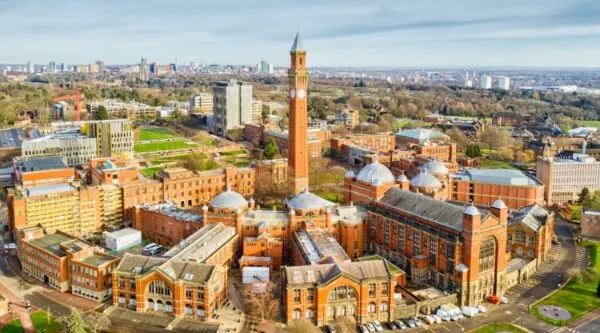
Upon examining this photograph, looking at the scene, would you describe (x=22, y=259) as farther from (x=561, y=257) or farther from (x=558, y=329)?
(x=561, y=257)

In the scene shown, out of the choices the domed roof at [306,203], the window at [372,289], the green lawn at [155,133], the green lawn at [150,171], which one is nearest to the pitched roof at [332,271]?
the window at [372,289]

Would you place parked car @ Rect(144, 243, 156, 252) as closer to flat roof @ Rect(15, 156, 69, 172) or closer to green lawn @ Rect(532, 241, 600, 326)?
flat roof @ Rect(15, 156, 69, 172)

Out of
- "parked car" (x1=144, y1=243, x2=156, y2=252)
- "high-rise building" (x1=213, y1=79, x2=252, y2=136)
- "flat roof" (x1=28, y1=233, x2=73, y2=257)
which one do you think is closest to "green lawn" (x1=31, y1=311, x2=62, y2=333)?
"flat roof" (x1=28, y1=233, x2=73, y2=257)

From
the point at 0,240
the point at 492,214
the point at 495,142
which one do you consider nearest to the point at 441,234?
the point at 492,214

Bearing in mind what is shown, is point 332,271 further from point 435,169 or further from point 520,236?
point 435,169

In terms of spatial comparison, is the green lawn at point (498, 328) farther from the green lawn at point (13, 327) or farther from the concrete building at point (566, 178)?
the concrete building at point (566, 178)

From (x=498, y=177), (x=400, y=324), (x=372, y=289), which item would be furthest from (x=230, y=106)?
(x=400, y=324)
